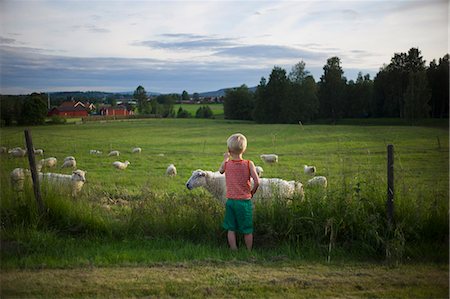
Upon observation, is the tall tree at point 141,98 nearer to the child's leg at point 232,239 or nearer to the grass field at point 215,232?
the grass field at point 215,232

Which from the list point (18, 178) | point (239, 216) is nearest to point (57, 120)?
point (18, 178)

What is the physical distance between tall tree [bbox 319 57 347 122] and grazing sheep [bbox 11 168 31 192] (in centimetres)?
1017

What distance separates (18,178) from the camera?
9016 mm

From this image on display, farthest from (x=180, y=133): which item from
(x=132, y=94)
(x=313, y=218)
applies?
(x=313, y=218)

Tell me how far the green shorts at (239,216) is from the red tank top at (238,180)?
0.11 m

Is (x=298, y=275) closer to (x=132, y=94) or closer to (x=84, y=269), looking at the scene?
(x=84, y=269)

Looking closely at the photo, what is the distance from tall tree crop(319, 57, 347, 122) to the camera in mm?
14575

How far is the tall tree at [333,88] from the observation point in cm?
1457

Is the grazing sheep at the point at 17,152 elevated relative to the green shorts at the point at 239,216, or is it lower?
elevated

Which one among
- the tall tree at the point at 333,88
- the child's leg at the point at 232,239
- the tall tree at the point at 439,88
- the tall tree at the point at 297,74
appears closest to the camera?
the child's leg at the point at 232,239

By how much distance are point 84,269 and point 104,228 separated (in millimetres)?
1856

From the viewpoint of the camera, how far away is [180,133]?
137 ft

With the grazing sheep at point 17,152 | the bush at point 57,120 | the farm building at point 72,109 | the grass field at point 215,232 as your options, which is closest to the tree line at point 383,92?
the grass field at point 215,232

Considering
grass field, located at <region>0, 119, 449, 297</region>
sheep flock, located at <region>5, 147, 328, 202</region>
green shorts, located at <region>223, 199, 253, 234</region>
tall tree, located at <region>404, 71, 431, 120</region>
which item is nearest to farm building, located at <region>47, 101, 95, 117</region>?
sheep flock, located at <region>5, 147, 328, 202</region>
